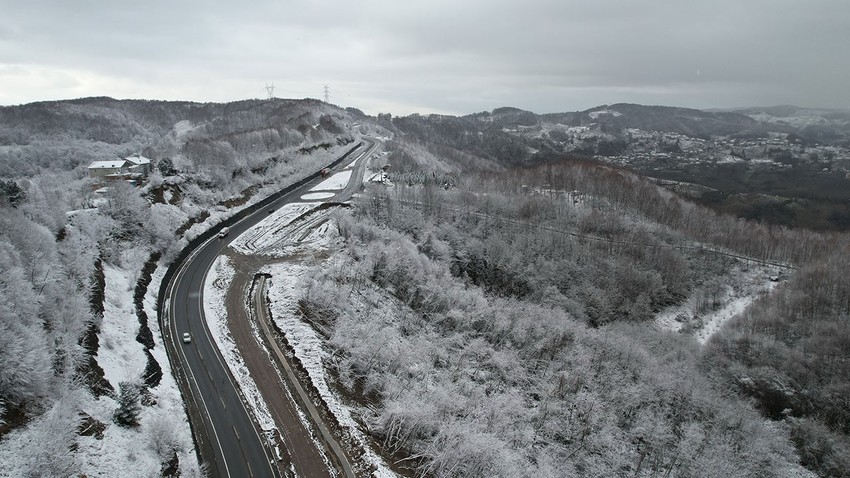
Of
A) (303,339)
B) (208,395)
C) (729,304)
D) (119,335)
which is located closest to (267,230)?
(303,339)

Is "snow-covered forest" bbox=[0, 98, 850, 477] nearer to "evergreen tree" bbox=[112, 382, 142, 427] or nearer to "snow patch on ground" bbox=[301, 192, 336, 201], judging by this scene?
"evergreen tree" bbox=[112, 382, 142, 427]

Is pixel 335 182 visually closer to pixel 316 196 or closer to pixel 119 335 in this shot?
pixel 316 196

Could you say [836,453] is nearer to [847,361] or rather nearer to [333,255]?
[847,361]

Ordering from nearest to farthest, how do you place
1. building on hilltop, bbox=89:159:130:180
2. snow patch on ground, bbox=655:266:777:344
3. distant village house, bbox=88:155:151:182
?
snow patch on ground, bbox=655:266:777:344, distant village house, bbox=88:155:151:182, building on hilltop, bbox=89:159:130:180

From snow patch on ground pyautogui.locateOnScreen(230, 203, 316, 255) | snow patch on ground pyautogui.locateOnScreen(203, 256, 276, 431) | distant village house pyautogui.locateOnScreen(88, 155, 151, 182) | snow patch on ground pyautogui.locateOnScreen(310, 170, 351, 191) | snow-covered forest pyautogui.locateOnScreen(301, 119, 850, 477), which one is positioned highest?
distant village house pyautogui.locateOnScreen(88, 155, 151, 182)

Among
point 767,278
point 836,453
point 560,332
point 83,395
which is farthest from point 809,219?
point 83,395

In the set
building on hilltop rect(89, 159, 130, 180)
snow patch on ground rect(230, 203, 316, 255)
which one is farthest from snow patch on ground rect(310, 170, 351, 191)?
building on hilltop rect(89, 159, 130, 180)
